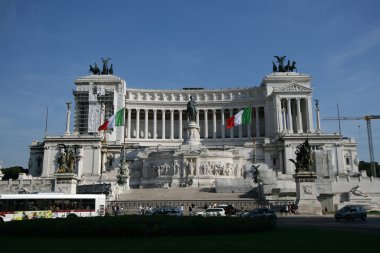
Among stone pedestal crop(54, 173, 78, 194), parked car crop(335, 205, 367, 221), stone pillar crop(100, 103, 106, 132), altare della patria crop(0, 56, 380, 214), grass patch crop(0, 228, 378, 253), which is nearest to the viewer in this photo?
grass patch crop(0, 228, 378, 253)

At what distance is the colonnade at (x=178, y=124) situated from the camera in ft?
322

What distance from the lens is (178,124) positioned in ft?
345

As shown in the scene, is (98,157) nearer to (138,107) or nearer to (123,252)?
(138,107)

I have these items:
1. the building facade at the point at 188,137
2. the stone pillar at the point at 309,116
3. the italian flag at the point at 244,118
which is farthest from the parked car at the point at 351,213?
the stone pillar at the point at 309,116

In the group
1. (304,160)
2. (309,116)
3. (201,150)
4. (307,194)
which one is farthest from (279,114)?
(307,194)

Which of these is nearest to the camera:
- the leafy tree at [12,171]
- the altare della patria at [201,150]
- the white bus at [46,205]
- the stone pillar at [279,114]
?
the white bus at [46,205]

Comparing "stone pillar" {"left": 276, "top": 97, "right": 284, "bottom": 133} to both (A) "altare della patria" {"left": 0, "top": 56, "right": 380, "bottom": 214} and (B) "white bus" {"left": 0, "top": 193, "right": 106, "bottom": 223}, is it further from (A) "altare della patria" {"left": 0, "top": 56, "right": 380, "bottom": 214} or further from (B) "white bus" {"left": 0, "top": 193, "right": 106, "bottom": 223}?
(B) "white bus" {"left": 0, "top": 193, "right": 106, "bottom": 223}

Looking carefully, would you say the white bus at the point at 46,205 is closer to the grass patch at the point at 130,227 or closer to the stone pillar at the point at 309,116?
the grass patch at the point at 130,227

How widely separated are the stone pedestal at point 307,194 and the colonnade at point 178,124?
61.9m

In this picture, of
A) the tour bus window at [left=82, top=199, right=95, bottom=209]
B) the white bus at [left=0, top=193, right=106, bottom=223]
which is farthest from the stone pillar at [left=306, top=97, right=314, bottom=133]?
the tour bus window at [left=82, top=199, right=95, bottom=209]

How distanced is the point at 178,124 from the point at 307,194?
237 ft

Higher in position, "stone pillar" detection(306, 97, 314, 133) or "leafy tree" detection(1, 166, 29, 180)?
"stone pillar" detection(306, 97, 314, 133)

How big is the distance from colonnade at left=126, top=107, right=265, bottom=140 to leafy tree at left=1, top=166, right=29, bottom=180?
97.2 ft

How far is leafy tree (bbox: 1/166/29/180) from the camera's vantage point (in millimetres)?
94831
